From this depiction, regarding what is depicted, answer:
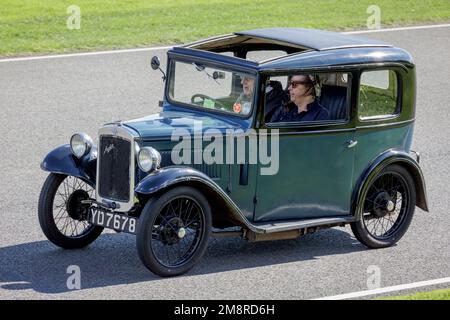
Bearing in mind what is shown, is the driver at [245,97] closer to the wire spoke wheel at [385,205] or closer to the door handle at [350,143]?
the door handle at [350,143]

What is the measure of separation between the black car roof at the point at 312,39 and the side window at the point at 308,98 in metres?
0.27

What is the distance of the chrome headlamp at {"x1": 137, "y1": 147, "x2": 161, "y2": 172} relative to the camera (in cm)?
884

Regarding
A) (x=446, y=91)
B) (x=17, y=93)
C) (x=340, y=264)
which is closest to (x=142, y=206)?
(x=340, y=264)

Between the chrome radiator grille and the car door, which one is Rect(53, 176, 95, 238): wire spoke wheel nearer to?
the chrome radiator grille

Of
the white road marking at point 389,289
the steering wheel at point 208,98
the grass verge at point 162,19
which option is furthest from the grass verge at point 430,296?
the grass verge at point 162,19

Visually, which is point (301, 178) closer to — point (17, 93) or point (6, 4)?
point (17, 93)

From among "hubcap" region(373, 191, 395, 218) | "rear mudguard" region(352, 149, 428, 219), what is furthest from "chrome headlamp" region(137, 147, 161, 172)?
"hubcap" region(373, 191, 395, 218)

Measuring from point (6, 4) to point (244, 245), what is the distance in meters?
9.94

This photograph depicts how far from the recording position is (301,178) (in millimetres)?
9570

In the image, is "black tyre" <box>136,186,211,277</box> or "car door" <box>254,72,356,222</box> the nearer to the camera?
"black tyre" <box>136,186,211,277</box>

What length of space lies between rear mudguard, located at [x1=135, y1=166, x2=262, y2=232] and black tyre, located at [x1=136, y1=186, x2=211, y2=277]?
0.30 ft
